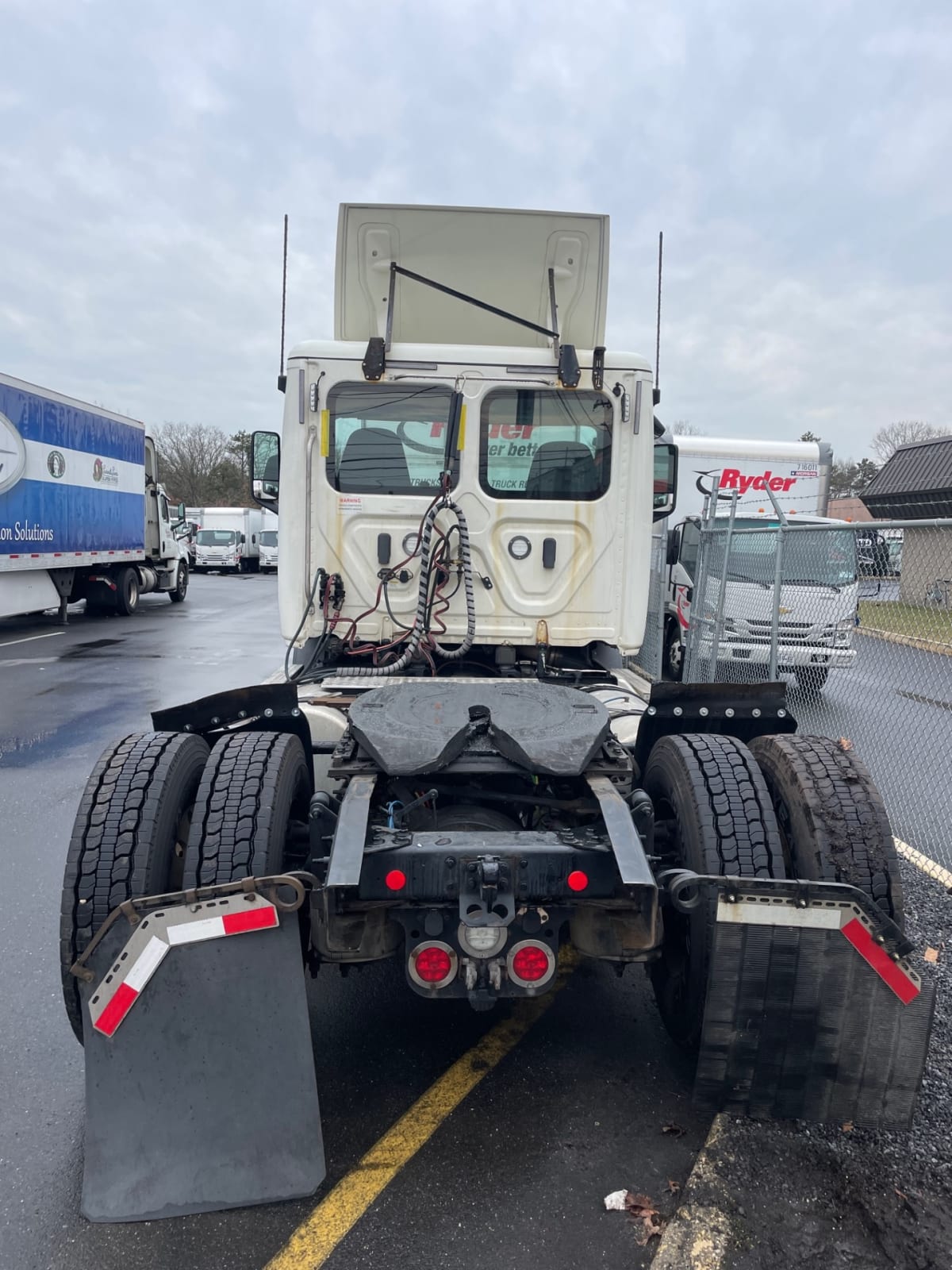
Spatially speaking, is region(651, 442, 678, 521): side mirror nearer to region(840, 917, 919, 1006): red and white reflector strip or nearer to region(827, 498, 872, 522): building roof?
region(840, 917, 919, 1006): red and white reflector strip

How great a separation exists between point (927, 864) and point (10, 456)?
1400 centimetres

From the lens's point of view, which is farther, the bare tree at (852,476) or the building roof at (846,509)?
the bare tree at (852,476)

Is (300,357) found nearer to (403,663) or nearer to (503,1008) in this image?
(403,663)

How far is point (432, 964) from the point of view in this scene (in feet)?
7.67

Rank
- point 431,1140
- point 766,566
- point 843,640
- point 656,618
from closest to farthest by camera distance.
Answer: point 431,1140 < point 843,640 < point 766,566 < point 656,618

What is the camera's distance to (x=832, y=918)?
88.4 inches

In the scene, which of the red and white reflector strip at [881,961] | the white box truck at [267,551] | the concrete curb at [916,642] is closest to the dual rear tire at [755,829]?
the red and white reflector strip at [881,961]

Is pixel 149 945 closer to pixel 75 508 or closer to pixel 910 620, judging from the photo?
pixel 910 620

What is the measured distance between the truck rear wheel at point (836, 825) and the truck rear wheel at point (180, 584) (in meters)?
20.0

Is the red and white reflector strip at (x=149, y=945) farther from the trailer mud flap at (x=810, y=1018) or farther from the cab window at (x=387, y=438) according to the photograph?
the cab window at (x=387, y=438)

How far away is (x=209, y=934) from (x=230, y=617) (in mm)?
16496

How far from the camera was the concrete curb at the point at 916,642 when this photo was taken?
17.7ft

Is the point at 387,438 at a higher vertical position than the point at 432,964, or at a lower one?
higher

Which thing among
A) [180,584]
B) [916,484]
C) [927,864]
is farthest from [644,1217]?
[916,484]
